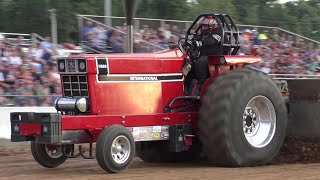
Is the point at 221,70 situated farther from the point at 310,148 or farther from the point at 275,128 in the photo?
the point at 310,148

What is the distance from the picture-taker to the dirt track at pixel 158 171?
22.6 feet

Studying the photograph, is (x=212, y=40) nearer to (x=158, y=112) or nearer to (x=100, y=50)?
(x=158, y=112)

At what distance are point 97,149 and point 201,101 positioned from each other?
1581 millimetres

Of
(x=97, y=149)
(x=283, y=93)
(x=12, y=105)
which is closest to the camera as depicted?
(x=97, y=149)

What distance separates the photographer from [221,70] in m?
8.08

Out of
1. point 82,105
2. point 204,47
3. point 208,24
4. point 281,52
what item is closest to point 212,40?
point 204,47

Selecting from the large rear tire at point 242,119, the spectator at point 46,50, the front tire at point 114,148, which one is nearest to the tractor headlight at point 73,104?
the front tire at point 114,148

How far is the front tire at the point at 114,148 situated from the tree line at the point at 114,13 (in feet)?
77.1

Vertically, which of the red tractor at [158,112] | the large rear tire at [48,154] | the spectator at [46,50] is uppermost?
the spectator at [46,50]

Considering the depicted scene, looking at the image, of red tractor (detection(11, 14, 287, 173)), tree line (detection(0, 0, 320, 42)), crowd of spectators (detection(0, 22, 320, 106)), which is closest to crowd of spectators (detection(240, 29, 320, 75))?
crowd of spectators (detection(0, 22, 320, 106))

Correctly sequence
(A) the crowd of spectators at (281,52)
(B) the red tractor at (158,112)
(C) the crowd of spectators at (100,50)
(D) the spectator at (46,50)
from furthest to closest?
(A) the crowd of spectators at (281,52) < (D) the spectator at (46,50) < (C) the crowd of spectators at (100,50) < (B) the red tractor at (158,112)

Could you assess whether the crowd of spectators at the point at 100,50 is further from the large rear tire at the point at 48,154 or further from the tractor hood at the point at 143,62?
the tractor hood at the point at 143,62

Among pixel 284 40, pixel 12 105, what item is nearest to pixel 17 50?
pixel 12 105

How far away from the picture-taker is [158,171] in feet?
24.5
